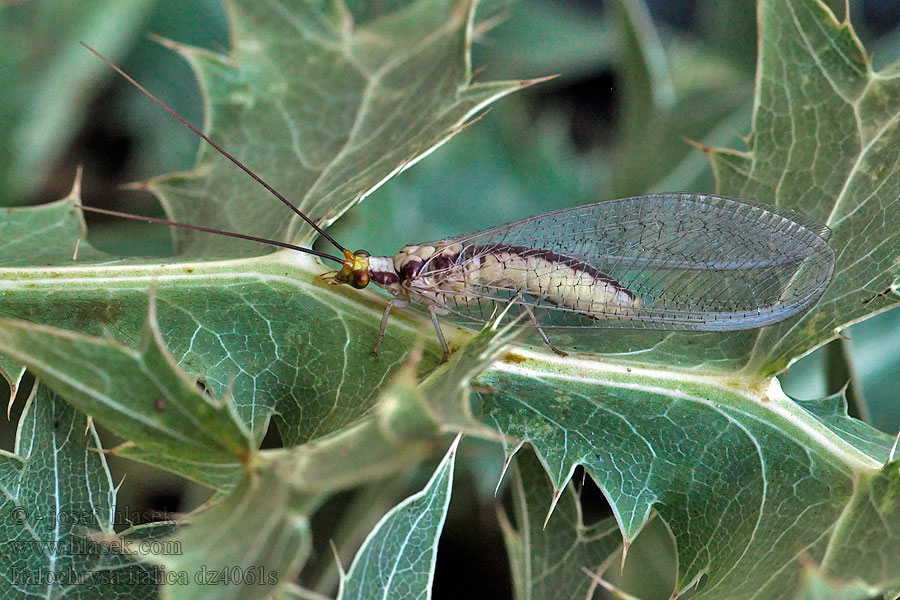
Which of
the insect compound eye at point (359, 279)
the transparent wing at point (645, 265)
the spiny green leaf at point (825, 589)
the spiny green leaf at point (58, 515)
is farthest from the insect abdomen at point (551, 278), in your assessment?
the spiny green leaf at point (58, 515)

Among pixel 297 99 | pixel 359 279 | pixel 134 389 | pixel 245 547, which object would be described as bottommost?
pixel 245 547

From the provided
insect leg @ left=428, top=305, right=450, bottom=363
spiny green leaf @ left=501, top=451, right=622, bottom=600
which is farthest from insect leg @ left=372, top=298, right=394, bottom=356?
spiny green leaf @ left=501, top=451, right=622, bottom=600

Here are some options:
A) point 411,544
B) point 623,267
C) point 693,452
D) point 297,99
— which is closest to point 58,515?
point 411,544

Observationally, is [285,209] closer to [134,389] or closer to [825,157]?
[134,389]

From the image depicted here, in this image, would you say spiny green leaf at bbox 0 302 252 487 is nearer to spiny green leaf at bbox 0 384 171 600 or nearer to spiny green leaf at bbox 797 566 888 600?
spiny green leaf at bbox 0 384 171 600

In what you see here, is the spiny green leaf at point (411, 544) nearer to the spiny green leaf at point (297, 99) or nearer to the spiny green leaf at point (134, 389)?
the spiny green leaf at point (134, 389)

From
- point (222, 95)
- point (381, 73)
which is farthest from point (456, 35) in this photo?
point (222, 95)

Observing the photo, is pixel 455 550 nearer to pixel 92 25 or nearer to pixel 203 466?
pixel 203 466
